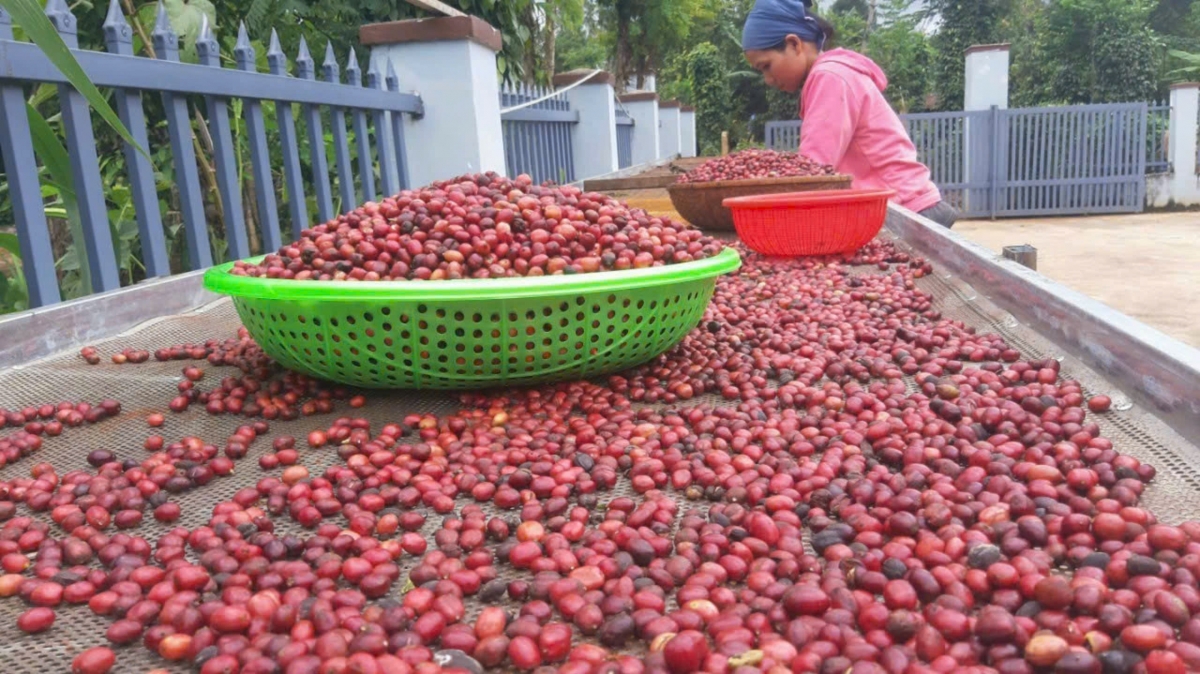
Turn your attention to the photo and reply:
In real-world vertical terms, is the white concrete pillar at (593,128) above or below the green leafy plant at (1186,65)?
below

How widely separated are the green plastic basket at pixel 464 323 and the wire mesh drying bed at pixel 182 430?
0.42 ft

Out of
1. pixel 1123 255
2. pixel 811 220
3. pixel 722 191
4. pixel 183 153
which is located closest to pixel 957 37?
pixel 1123 255

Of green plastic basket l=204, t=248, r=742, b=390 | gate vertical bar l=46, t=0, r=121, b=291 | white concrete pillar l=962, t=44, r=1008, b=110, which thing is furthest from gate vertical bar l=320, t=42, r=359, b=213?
white concrete pillar l=962, t=44, r=1008, b=110

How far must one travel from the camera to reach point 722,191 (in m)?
4.41

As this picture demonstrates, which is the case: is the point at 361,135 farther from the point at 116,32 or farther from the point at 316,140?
the point at 116,32

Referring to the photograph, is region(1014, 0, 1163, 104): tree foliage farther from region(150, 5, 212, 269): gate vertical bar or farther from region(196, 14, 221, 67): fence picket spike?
region(150, 5, 212, 269): gate vertical bar

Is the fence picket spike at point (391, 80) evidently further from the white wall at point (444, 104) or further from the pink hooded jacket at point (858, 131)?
the pink hooded jacket at point (858, 131)

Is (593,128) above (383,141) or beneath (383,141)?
above

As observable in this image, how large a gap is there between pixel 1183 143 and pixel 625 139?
9903mm

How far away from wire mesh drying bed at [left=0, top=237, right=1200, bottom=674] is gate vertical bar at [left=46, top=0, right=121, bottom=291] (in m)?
0.42

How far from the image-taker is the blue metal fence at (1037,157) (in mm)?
14336

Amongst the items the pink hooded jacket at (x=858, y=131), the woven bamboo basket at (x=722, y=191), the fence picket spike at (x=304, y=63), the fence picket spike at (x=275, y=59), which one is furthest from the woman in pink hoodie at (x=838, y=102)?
the fence picket spike at (x=275, y=59)

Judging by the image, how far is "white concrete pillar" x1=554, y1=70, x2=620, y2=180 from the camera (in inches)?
349

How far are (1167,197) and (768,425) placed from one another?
16.3 metres
